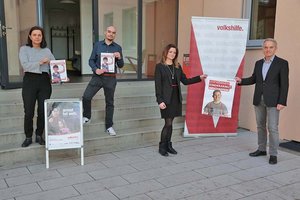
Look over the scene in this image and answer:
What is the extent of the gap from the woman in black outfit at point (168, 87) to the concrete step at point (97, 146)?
503mm

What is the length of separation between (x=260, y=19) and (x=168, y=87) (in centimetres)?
254

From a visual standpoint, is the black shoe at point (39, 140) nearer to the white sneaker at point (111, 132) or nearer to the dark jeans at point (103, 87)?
the dark jeans at point (103, 87)

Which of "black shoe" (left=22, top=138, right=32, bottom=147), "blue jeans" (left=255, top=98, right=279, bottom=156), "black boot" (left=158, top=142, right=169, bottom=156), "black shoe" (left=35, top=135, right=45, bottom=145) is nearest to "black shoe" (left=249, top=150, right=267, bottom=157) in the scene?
"blue jeans" (left=255, top=98, right=279, bottom=156)

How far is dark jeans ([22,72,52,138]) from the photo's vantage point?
3.58 metres

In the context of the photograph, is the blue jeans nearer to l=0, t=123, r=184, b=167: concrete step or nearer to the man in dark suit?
the man in dark suit

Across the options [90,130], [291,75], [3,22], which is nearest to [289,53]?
[291,75]

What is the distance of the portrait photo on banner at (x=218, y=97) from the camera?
4.57 m

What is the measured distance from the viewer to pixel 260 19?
17.6 ft

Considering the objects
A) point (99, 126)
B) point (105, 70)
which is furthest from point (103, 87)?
point (99, 126)

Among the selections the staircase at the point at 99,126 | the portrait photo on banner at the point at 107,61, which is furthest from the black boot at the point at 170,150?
the portrait photo on banner at the point at 107,61

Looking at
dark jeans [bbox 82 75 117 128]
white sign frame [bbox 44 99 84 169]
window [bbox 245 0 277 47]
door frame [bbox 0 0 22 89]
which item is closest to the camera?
white sign frame [bbox 44 99 84 169]

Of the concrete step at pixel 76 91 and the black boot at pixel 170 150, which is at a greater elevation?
the concrete step at pixel 76 91

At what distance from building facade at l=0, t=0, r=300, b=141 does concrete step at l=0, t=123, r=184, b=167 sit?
5.10 ft

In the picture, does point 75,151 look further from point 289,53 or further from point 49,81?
point 289,53
